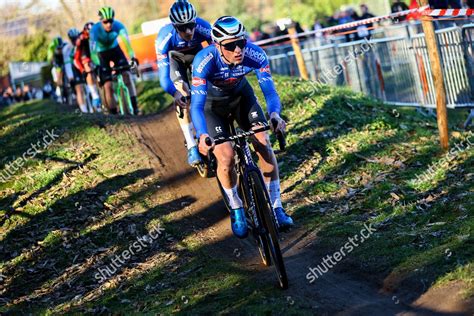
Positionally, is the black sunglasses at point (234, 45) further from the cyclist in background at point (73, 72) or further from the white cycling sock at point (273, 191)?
the cyclist in background at point (73, 72)

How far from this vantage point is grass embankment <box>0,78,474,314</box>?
299 inches

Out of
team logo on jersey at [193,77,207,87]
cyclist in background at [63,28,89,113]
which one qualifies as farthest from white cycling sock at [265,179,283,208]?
cyclist in background at [63,28,89,113]

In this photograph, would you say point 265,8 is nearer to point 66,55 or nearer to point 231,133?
→ point 66,55

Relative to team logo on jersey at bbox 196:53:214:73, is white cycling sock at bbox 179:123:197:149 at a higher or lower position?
lower

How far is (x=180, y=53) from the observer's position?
11.1 metres

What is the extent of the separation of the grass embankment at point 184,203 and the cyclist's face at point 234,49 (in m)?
2.19

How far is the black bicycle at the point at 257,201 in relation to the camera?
7.20 metres

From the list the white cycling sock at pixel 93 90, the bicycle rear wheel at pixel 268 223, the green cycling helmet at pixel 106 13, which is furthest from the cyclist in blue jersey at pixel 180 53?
the white cycling sock at pixel 93 90

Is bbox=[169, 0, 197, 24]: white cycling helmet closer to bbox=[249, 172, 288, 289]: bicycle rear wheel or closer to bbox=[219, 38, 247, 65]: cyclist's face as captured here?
bbox=[219, 38, 247, 65]: cyclist's face

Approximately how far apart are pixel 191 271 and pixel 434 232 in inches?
102

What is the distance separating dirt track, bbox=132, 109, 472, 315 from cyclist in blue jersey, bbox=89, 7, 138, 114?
162cm

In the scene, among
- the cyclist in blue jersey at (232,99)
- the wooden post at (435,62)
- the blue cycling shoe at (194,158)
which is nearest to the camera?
the cyclist in blue jersey at (232,99)

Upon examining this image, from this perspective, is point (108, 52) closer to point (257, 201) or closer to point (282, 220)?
point (282, 220)

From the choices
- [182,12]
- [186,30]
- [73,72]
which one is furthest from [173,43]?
[73,72]
